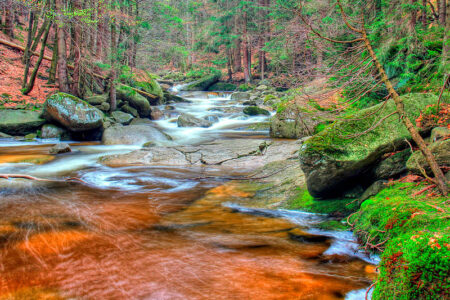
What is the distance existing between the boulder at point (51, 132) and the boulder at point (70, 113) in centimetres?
33

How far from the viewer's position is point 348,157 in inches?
167

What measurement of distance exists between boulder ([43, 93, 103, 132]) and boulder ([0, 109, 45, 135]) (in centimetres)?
65

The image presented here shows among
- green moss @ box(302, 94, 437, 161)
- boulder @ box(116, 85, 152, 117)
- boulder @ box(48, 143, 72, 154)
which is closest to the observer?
green moss @ box(302, 94, 437, 161)

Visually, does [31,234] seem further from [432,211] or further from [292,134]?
[292,134]

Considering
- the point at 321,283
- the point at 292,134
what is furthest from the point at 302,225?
the point at 292,134

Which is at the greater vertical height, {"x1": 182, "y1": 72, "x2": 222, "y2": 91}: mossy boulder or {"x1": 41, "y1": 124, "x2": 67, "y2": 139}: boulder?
{"x1": 182, "y1": 72, "x2": 222, "y2": 91}: mossy boulder

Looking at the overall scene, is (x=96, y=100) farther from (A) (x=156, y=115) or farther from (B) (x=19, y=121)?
(B) (x=19, y=121)

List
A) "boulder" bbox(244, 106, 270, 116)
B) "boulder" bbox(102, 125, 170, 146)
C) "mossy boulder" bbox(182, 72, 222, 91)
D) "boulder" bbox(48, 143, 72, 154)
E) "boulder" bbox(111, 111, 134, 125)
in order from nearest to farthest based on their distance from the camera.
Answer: "boulder" bbox(48, 143, 72, 154), "boulder" bbox(102, 125, 170, 146), "boulder" bbox(111, 111, 134, 125), "boulder" bbox(244, 106, 270, 116), "mossy boulder" bbox(182, 72, 222, 91)

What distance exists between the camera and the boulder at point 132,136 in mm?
11544

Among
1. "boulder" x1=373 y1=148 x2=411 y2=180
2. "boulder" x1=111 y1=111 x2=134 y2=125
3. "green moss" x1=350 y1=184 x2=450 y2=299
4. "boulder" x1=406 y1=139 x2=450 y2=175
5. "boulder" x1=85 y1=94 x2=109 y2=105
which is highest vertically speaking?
"boulder" x1=85 y1=94 x2=109 y2=105

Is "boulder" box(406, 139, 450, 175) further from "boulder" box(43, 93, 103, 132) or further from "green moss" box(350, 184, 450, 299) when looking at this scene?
"boulder" box(43, 93, 103, 132)

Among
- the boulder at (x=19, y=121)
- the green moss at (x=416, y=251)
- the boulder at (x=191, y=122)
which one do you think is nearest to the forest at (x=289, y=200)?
the green moss at (x=416, y=251)

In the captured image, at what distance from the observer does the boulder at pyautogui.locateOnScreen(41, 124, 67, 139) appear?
12.4 m

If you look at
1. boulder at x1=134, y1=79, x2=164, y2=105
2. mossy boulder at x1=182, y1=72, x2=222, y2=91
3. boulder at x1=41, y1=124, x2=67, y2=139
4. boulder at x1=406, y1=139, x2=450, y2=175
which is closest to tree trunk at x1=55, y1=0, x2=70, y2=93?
boulder at x1=41, y1=124, x2=67, y2=139
